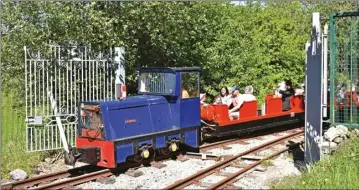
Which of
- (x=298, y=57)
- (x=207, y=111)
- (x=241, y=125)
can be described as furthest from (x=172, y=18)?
(x=298, y=57)

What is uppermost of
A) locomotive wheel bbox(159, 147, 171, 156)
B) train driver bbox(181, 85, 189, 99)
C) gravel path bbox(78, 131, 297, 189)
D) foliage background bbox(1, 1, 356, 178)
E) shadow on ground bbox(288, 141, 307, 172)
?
foliage background bbox(1, 1, 356, 178)

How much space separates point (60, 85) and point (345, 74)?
630 centimetres

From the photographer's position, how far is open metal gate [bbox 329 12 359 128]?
321 inches

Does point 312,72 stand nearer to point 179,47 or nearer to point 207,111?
point 207,111

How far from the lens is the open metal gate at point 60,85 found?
1007 centimetres

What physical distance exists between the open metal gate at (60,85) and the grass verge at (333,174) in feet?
17.1

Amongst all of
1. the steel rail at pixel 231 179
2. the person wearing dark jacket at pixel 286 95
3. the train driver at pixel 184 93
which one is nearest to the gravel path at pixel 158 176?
the steel rail at pixel 231 179

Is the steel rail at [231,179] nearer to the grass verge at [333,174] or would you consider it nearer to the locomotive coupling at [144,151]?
the grass verge at [333,174]

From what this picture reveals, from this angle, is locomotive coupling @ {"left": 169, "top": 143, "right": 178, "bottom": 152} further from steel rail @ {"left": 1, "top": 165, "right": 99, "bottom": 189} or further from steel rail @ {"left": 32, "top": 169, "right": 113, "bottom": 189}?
steel rail @ {"left": 1, "top": 165, "right": 99, "bottom": 189}

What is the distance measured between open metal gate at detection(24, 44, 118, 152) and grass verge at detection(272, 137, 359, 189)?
17.1 ft

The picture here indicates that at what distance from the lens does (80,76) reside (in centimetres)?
1102

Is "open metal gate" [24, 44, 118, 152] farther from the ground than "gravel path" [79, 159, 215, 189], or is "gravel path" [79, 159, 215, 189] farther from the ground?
"open metal gate" [24, 44, 118, 152]

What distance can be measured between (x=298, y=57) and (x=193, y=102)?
45.8 feet

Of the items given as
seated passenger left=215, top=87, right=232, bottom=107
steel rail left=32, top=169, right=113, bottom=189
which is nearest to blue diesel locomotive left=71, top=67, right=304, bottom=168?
steel rail left=32, top=169, right=113, bottom=189
